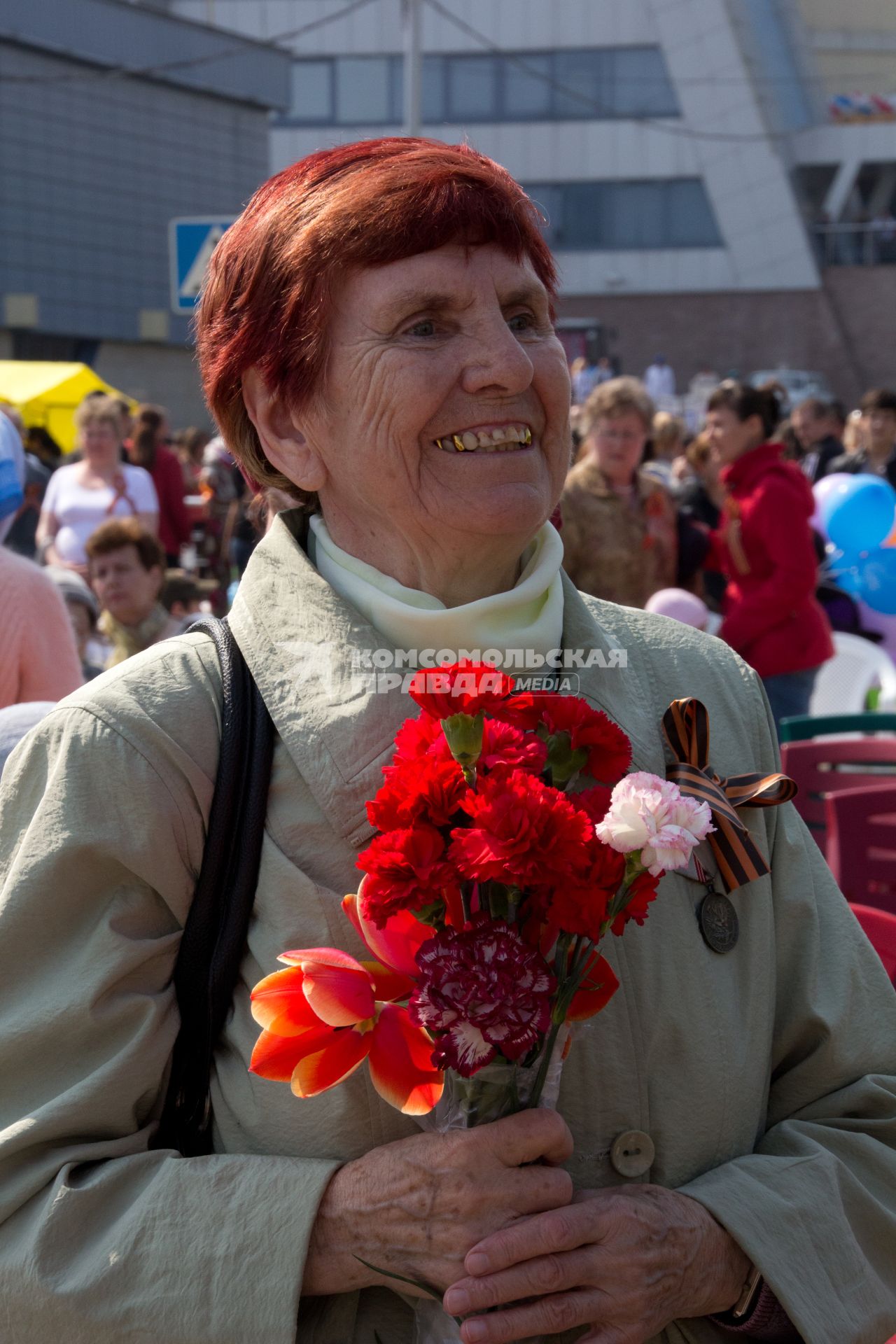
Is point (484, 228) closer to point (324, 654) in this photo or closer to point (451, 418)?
point (451, 418)

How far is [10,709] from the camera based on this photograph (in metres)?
2.36

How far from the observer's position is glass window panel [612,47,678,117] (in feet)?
112

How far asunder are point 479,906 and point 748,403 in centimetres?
472

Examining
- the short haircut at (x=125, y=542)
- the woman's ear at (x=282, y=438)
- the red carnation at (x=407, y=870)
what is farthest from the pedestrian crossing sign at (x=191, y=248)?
the red carnation at (x=407, y=870)

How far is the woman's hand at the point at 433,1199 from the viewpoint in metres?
1.44

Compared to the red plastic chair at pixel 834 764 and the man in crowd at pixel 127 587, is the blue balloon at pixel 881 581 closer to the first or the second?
the red plastic chair at pixel 834 764

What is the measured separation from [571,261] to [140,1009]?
35.5 meters

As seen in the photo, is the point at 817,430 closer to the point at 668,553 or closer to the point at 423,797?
the point at 668,553

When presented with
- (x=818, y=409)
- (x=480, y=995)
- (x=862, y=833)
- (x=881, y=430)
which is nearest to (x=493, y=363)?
(x=480, y=995)

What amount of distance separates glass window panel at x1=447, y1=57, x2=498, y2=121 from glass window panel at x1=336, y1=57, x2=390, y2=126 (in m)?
1.56

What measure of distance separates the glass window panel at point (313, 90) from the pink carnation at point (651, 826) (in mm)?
36334

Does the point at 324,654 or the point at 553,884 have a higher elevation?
the point at 324,654

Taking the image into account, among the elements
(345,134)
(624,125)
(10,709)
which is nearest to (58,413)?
(10,709)

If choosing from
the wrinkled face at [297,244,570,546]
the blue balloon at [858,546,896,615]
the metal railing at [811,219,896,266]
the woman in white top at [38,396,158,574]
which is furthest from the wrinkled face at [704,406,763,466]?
the metal railing at [811,219,896,266]
